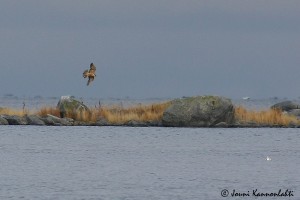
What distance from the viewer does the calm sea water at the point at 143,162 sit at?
106 feet

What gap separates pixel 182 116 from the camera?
61.5 metres

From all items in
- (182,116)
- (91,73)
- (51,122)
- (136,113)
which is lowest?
(51,122)

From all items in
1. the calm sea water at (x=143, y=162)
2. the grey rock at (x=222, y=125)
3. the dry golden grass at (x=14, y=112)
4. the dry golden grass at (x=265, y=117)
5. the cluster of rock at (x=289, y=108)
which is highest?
the cluster of rock at (x=289, y=108)

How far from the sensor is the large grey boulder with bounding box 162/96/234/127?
5988cm

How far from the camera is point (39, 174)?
3650cm

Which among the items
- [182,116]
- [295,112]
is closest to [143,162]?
[182,116]

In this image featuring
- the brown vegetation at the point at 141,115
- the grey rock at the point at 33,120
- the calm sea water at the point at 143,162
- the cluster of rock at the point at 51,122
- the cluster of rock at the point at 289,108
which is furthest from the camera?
the cluster of rock at the point at 289,108

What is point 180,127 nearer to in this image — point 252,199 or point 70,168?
point 70,168

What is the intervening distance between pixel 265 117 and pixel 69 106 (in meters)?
11.8

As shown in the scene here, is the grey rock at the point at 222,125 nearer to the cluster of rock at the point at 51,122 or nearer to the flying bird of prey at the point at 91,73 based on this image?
the cluster of rock at the point at 51,122

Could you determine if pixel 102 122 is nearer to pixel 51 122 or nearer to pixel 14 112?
pixel 51 122

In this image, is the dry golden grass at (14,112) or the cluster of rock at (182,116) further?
the dry golden grass at (14,112)

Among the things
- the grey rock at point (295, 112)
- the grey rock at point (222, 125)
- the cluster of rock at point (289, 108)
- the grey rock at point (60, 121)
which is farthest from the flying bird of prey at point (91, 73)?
the cluster of rock at point (289, 108)

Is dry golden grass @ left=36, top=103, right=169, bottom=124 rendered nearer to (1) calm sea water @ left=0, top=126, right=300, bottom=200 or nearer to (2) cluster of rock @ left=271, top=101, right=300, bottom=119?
(1) calm sea water @ left=0, top=126, right=300, bottom=200
